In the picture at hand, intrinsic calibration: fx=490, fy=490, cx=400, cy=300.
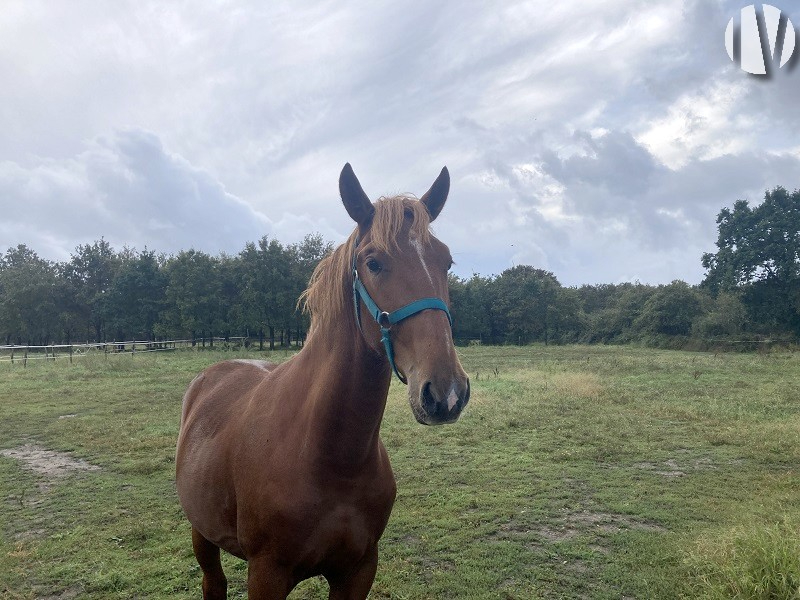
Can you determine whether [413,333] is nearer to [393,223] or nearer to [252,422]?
[393,223]

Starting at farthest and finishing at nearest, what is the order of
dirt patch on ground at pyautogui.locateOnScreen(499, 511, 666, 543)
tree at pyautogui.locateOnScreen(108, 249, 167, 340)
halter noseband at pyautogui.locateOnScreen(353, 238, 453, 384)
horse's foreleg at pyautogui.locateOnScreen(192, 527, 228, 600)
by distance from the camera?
1. tree at pyautogui.locateOnScreen(108, 249, 167, 340)
2. dirt patch on ground at pyautogui.locateOnScreen(499, 511, 666, 543)
3. horse's foreleg at pyautogui.locateOnScreen(192, 527, 228, 600)
4. halter noseband at pyautogui.locateOnScreen(353, 238, 453, 384)

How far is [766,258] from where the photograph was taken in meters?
37.7

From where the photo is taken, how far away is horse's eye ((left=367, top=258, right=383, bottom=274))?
6.66ft

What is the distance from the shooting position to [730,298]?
1645 inches

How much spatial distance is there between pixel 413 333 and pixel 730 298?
160 feet

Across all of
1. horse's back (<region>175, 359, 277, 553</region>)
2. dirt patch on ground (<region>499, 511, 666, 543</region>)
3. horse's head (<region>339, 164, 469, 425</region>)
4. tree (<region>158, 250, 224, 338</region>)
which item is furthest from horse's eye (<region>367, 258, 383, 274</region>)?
tree (<region>158, 250, 224, 338</region>)

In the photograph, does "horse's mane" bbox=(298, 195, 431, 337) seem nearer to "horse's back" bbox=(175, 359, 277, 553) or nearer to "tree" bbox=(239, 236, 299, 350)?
"horse's back" bbox=(175, 359, 277, 553)

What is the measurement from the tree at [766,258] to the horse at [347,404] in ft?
146

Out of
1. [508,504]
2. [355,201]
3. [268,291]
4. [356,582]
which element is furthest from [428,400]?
[268,291]

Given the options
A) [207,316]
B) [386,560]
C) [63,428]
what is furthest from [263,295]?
[386,560]

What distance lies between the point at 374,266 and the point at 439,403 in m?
0.66

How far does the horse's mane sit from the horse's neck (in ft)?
0.55

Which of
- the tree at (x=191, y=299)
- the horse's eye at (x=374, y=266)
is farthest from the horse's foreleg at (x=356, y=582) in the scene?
the tree at (x=191, y=299)

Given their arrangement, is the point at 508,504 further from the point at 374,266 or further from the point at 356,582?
the point at 374,266
